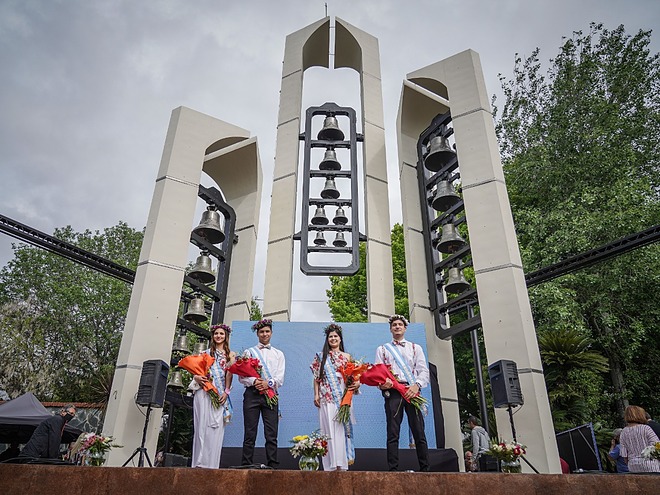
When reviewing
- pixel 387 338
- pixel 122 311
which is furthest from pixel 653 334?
Answer: pixel 122 311

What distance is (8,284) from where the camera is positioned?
24.5 meters

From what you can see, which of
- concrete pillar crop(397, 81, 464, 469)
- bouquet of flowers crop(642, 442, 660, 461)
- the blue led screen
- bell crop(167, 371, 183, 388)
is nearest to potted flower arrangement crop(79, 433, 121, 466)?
the blue led screen

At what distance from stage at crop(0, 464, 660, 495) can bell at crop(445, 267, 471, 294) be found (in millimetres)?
5165

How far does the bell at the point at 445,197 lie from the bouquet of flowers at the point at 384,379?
14.6ft

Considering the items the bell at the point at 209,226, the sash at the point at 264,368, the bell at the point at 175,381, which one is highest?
the bell at the point at 209,226

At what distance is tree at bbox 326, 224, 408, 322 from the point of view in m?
19.6

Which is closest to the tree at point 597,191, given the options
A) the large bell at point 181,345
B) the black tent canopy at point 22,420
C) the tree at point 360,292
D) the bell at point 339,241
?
the tree at point 360,292

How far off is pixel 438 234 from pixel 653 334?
10.7 metres

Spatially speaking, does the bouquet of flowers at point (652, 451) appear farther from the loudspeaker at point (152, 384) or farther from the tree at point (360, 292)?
the tree at point (360, 292)

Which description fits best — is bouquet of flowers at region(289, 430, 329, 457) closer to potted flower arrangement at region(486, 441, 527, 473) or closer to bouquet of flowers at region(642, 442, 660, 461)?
potted flower arrangement at region(486, 441, 527, 473)

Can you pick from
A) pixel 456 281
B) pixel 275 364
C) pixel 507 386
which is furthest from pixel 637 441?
pixel 275 364

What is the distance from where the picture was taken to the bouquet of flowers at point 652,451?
5125 mm

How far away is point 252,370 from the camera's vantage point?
583cm

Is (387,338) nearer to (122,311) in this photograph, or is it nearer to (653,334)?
(653,334)
